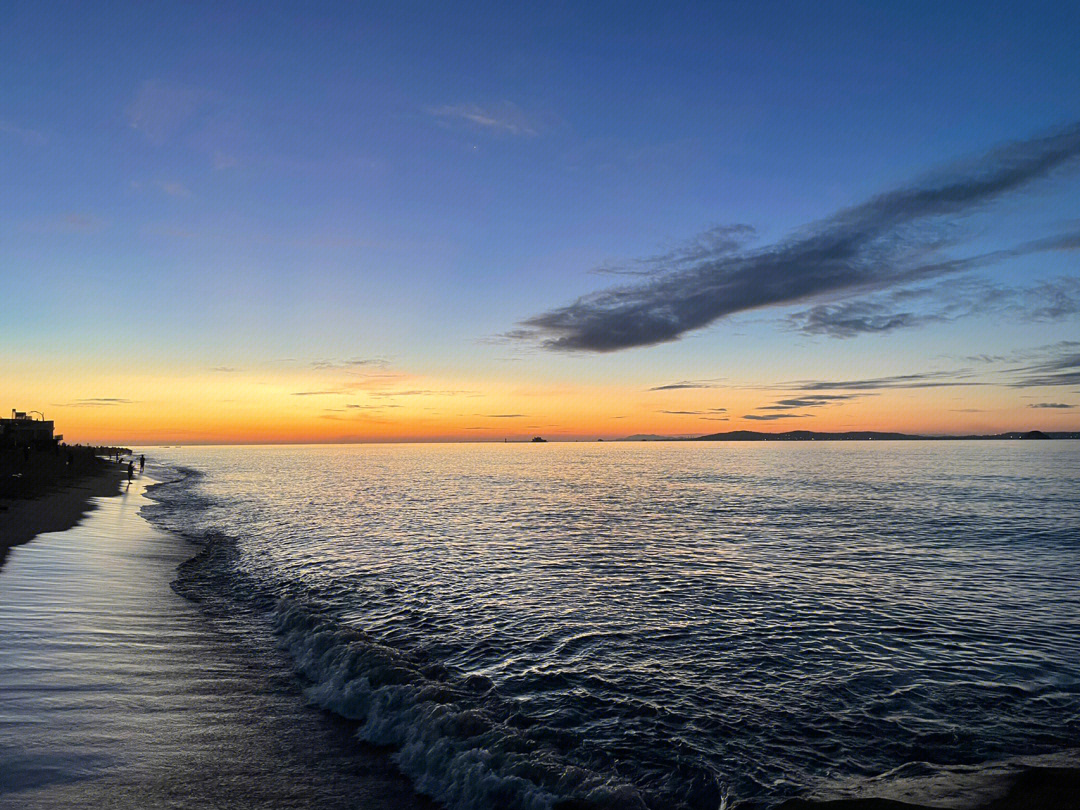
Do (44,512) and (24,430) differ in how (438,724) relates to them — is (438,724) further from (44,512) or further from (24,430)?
(24,430)

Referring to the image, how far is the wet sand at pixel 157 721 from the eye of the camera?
8.41 metres

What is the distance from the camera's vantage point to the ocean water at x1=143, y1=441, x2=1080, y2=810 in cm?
1005

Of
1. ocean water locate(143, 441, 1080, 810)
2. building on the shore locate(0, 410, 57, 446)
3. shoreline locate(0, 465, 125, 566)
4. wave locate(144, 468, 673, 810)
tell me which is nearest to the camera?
wave locate(144, 468, 673, 810)

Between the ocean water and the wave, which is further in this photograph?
the ocean water

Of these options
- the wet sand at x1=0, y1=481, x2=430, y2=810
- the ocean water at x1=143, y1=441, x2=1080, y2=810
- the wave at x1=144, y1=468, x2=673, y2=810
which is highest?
the wet sand at x1=0, y1=481, x2=430, y2=810

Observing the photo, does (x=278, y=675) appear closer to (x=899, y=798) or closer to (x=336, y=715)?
(x=336, y=715)

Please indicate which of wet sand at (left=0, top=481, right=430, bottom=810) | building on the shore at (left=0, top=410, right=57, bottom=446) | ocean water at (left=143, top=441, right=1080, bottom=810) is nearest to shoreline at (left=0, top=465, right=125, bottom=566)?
ocean water at (left=143, top=441, right=1080, bottom=810)

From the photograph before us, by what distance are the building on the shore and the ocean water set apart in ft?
311

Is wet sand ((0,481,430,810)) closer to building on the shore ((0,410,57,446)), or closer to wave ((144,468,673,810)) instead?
wave ((144,468,673,810))

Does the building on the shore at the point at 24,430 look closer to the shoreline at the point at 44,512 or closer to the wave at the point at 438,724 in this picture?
the shoreline at the point at 44,512

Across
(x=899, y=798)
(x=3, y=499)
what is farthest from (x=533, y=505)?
(x=899, y=798)

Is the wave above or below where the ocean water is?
above

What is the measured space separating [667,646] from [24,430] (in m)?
149

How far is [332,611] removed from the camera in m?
19.5
